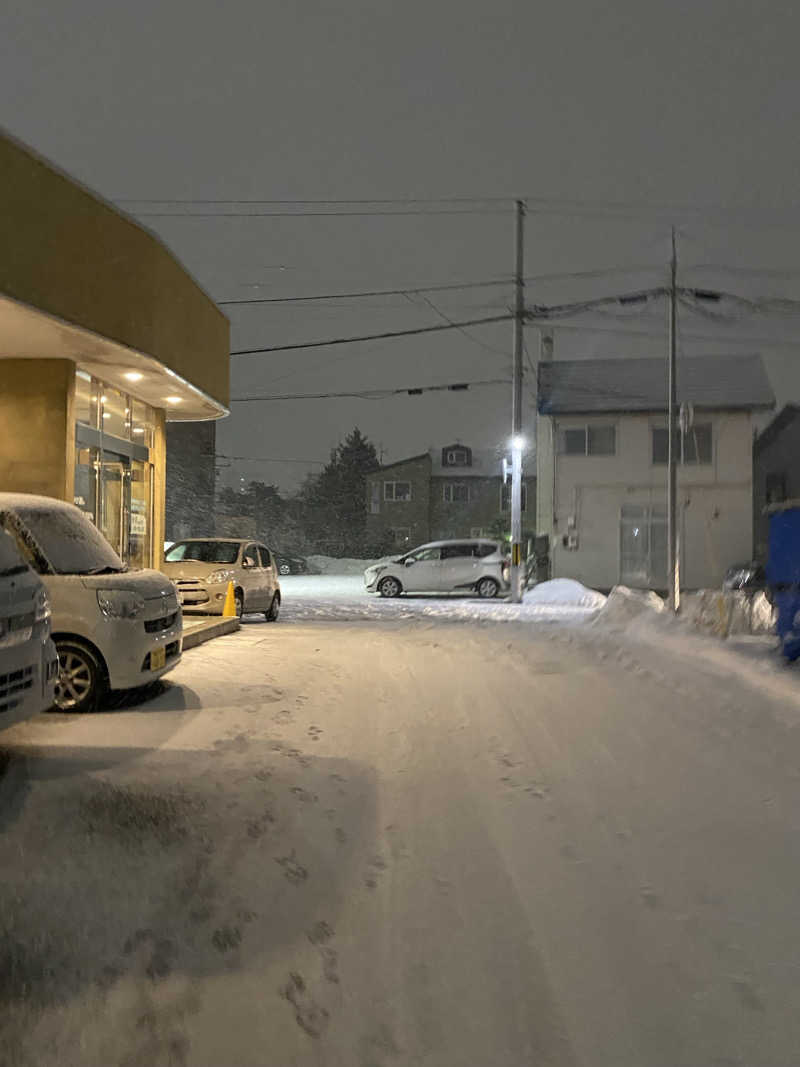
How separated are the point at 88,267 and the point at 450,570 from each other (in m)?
18.9

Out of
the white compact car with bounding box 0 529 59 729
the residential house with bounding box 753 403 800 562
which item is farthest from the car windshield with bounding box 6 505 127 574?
the residential house with bounding box 753 403 800 562

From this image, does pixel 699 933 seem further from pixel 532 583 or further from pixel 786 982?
pixel 532 583

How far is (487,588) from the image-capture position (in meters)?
28.8

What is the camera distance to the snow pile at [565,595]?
25.6m

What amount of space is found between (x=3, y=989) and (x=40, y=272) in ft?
29.6

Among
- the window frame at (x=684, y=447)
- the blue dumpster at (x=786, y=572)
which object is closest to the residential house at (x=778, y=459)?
the window frame at (x=684, y=447)

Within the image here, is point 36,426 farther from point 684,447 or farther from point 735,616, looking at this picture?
point 684,447

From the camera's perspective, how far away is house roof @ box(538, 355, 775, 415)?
33.1 m

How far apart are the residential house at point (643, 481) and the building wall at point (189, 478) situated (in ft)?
93.4

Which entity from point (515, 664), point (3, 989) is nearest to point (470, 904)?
point (3, 989)

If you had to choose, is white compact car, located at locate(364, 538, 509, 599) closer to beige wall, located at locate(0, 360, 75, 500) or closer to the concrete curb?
the concrete curb

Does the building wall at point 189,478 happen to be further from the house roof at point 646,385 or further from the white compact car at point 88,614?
the white compact car at point 88,614

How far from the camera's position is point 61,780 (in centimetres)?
583

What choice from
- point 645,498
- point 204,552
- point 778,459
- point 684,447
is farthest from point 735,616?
point 778,459
